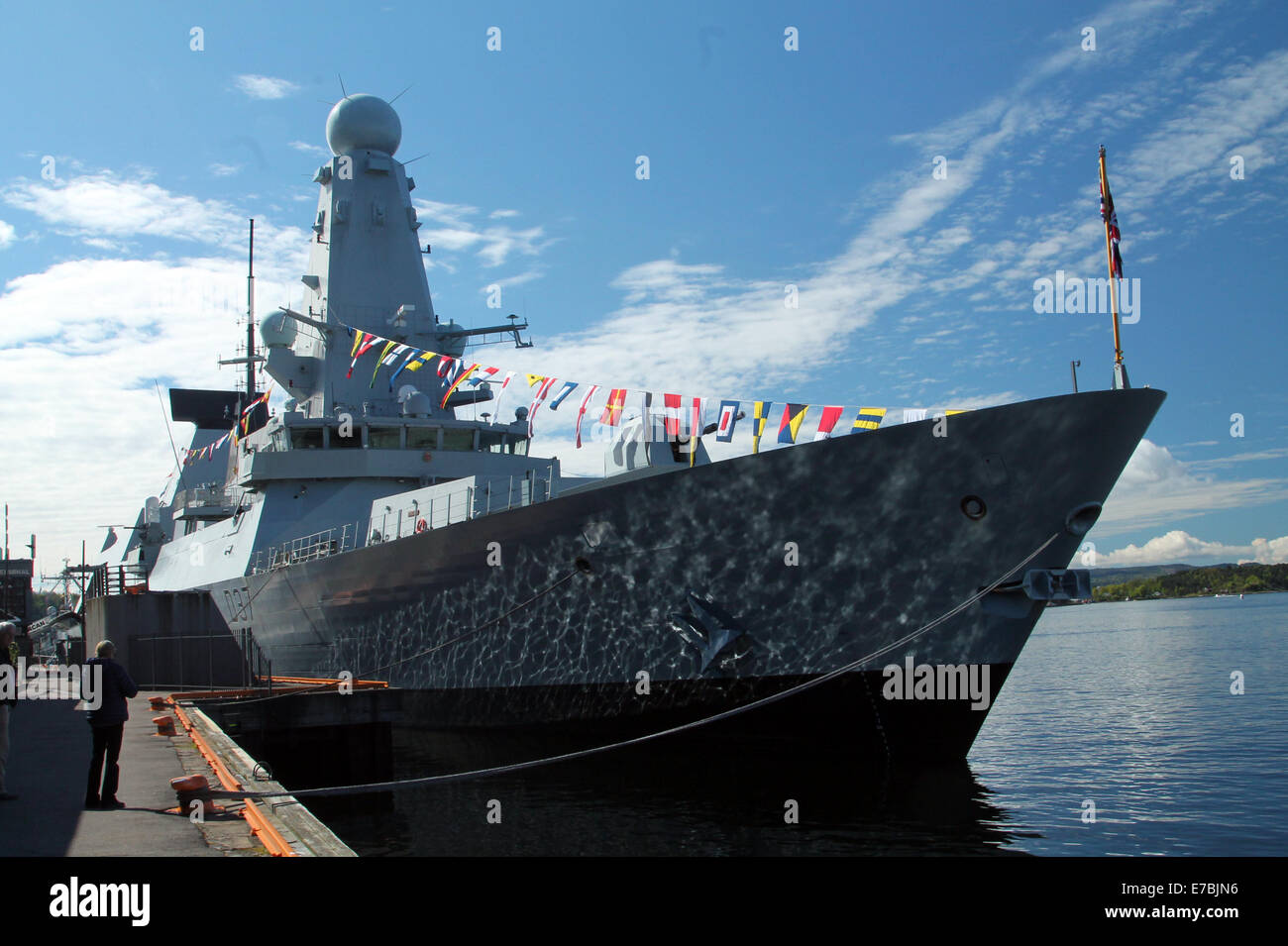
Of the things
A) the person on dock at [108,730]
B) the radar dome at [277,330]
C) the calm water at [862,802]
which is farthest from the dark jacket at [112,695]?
the radar dome at [277,330]

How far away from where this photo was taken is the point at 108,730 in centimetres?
692

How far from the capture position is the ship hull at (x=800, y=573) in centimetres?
923

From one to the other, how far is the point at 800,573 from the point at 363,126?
15938 mm

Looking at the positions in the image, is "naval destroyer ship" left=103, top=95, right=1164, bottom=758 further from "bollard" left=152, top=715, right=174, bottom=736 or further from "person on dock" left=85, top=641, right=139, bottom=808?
"person on dock" left=85, top=641, right=139, bottom=808

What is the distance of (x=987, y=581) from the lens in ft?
31.0

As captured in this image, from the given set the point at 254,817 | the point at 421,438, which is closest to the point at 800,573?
the point at 254,817

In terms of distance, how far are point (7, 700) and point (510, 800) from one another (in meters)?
4.92

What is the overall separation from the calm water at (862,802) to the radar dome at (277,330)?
9.19 m

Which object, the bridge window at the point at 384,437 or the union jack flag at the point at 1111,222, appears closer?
the union jack flag at the point at 1111,222

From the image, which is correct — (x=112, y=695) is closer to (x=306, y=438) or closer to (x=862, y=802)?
(x=862, y=802)

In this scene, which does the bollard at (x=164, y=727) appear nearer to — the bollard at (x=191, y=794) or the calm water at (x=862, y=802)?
the calm water at (x=862, y=802)

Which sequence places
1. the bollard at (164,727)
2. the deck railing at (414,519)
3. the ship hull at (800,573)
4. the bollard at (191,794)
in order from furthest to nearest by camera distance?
the deck railing at (414,519) → the bollard at (164,727) → the ship hull at (800,573) → the bollard at (191,794)
